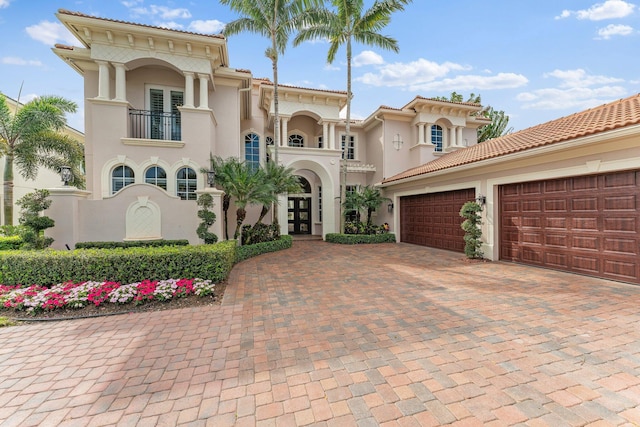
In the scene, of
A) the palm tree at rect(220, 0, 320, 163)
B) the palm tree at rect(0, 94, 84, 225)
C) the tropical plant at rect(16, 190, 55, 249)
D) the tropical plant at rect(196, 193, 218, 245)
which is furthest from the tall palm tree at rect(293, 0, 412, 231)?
the tropical plant at rect(16, 190, 55, 249)

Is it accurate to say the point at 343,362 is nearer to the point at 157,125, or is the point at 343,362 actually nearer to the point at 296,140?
the point at 157,125

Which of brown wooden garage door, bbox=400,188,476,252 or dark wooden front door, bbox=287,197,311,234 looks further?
dark wooden front door, bbox=287,197,311,234

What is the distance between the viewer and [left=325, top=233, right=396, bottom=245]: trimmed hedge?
43.5 ft

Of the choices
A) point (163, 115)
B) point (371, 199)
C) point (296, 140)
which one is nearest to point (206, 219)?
point (163, 115)

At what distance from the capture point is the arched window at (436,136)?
16.4 meters

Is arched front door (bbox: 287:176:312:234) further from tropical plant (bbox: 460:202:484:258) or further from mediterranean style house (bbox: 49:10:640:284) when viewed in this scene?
tropical plant (bbox: 460:202:484:258)

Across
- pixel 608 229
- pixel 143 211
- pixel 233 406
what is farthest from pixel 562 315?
pixel 143 211

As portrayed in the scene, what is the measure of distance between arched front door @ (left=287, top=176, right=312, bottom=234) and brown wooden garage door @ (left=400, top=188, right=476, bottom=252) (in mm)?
6165

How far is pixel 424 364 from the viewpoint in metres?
2.91

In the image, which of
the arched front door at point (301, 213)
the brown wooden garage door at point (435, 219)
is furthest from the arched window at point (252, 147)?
the brown wooden garage door at point (435, 219)

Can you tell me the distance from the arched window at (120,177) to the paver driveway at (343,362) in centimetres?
726

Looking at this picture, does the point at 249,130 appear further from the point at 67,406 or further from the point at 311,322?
Answer: the point at 67,406

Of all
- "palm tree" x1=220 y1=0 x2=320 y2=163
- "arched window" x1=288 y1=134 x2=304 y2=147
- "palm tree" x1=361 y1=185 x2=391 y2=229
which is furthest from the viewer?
"arched window" x1=288 y1=134 x2=304 y2=147

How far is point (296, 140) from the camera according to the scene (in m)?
16.4
